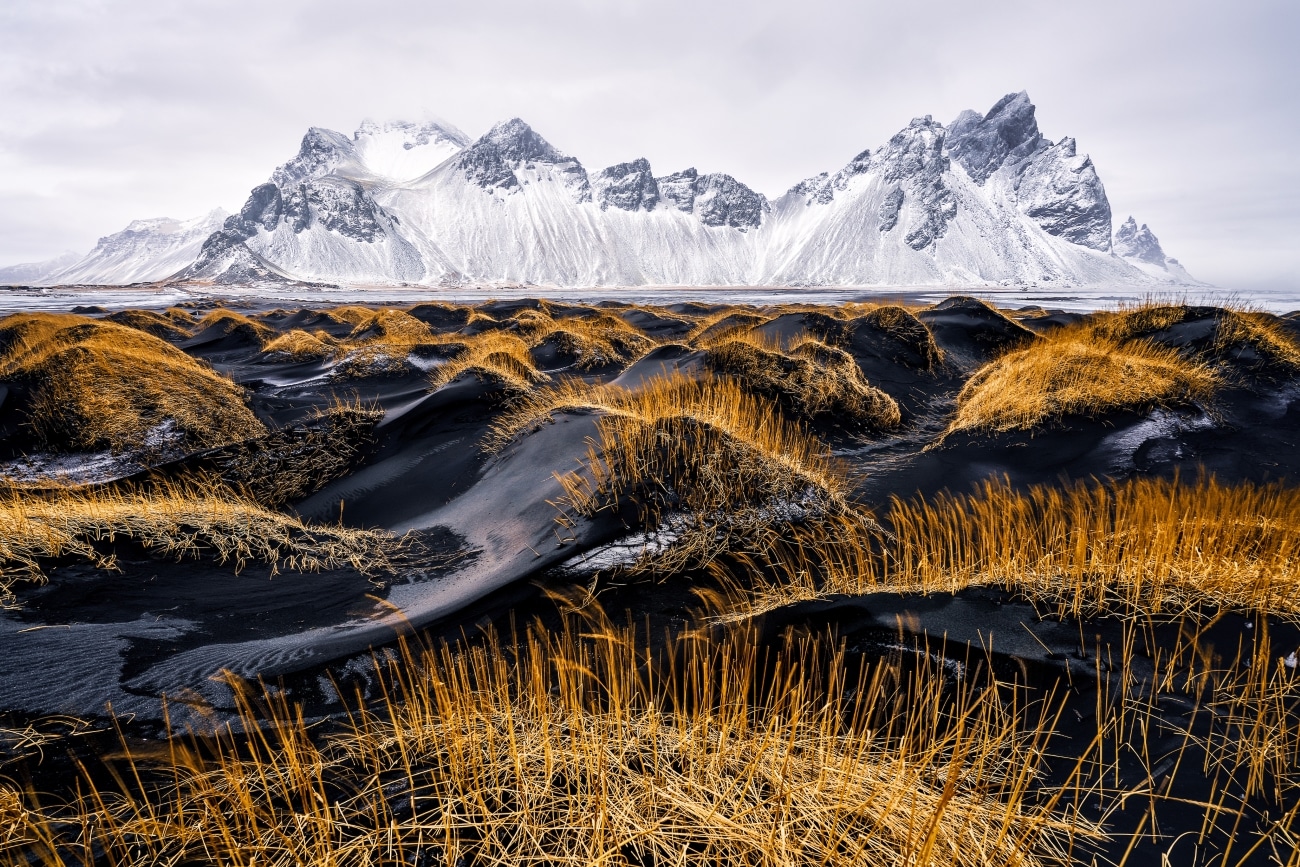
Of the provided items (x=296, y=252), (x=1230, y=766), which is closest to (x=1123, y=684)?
(x=1230, y=766)

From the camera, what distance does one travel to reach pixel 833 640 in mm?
3371

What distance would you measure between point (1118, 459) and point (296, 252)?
578ft

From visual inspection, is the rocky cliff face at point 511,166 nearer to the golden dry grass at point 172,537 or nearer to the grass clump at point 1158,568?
the golden dry grass at point 172,537

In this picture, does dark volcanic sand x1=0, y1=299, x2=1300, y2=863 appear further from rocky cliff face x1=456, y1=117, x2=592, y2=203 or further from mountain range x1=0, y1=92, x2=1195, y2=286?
rocky cliff face x1=456, y1=117, x2=592, y2=203

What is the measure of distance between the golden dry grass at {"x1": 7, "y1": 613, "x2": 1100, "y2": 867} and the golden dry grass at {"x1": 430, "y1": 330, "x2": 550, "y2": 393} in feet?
28.6

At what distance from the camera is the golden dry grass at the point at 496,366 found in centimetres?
1091

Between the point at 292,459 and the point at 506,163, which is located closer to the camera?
the point at 292,459

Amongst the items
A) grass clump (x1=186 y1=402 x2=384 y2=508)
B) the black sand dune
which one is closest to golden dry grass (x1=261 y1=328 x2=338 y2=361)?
the black sand dune

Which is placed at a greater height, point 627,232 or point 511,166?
point 511,166

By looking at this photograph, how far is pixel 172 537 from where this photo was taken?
4527 millimetres

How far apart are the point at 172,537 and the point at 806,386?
9.13 metres

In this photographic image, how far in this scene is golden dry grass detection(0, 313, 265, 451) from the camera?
8.68 metres

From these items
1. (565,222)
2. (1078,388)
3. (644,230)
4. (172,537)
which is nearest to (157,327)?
(172,537)

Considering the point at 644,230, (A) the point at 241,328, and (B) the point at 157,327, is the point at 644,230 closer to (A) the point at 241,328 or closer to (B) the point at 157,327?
(B) the point at 157,327
